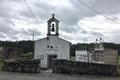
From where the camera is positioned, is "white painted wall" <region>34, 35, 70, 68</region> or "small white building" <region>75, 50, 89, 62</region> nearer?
"white painted wall" <region>34, 35, 70, 68</region>

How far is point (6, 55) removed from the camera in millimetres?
52406

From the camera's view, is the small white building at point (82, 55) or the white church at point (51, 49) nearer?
the white church at point (51, 49)

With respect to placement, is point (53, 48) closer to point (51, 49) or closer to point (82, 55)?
point (51, 49)

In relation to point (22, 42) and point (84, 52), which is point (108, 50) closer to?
point (84, 52)

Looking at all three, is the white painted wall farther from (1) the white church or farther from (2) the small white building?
(2) the small white building

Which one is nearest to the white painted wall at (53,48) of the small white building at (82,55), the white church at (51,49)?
the white church at (51,49)

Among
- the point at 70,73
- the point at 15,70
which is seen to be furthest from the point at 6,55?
the point at 70,73

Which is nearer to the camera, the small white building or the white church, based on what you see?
the white church

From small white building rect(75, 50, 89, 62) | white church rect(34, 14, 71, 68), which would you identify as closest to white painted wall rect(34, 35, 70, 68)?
white church rect(34, 14, 71, 68)

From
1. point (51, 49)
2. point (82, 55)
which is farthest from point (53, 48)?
A: point (82, 55)

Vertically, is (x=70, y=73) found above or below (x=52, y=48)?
below

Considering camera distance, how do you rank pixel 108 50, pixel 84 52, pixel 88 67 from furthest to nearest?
1. pixel 84 52
2. pixel 108 50
3. pixel 88 67

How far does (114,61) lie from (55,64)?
11.9 metres

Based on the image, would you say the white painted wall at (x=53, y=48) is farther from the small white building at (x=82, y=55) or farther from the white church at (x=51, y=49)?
the small white building at (x=82, y=55)
